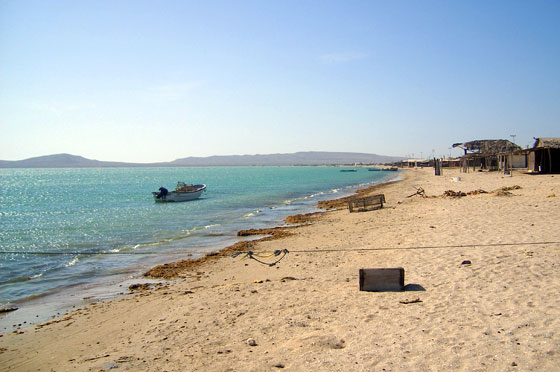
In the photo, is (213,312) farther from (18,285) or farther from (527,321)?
(18,285)

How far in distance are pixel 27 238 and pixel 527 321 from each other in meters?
21.5

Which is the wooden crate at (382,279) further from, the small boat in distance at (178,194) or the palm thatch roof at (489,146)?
the palm thatch roof at (489,146)

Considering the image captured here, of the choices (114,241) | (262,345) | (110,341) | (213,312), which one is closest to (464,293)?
(262,345)

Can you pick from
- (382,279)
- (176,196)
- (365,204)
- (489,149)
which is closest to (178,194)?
(176,196)

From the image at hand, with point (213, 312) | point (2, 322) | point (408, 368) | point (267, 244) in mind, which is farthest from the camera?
point (267, 244)

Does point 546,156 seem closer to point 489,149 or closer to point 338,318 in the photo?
point 489,149

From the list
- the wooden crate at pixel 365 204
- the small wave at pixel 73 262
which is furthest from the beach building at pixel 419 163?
the small wave at pixel 73 262

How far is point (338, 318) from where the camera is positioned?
6109 mm

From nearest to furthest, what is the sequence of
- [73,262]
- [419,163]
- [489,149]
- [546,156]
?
1. [73,262]
2. [546,156]
3. [489,149]
4. [419,163]

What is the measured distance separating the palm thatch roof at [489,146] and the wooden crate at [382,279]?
4505 cm

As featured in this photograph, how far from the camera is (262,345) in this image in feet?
18.0

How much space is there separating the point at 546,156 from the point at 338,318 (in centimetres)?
3511

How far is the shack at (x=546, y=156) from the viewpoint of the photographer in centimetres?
3288

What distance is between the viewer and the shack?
3288 cm
